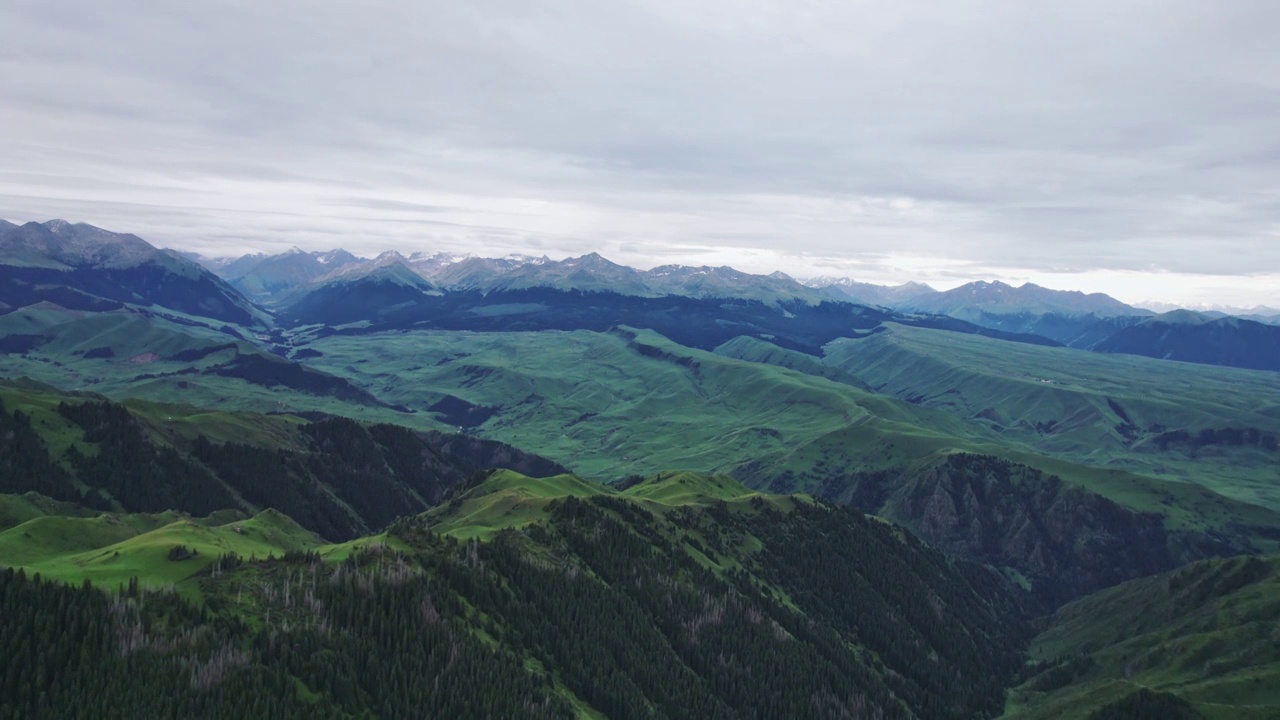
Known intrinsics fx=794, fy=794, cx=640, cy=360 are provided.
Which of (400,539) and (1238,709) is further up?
(400,539)

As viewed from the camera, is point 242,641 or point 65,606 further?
point 242,641

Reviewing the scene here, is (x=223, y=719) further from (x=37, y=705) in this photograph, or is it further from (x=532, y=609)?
(x=532, y=609)

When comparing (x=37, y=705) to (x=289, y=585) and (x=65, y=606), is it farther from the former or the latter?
(x=289, y=585)

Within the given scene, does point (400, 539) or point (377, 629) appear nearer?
point (377, 629)

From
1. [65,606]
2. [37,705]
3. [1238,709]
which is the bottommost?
[1238,709]

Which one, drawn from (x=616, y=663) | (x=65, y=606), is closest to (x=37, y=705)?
(x=65, y=606)

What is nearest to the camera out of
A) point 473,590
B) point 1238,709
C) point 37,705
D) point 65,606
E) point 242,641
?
point 37,705

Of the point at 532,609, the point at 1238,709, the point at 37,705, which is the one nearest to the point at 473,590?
the point at 532,609

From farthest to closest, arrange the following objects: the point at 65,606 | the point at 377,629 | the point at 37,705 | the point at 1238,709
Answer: the point at 1238,709 < the point at 377,629 < the point at 65,606 < the point at 37,705

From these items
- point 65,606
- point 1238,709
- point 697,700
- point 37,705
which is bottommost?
point 697,700
